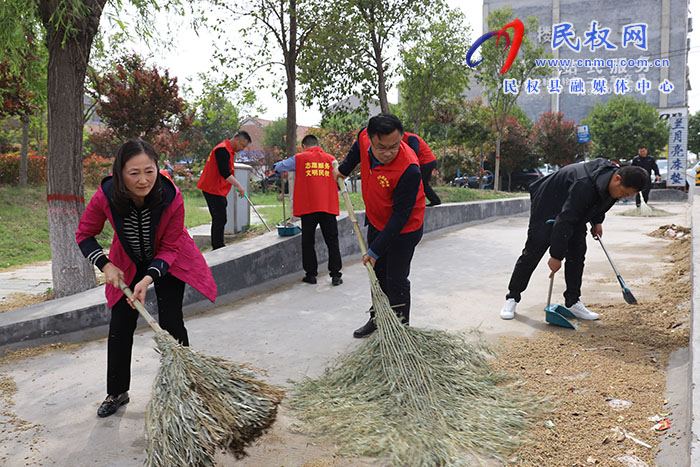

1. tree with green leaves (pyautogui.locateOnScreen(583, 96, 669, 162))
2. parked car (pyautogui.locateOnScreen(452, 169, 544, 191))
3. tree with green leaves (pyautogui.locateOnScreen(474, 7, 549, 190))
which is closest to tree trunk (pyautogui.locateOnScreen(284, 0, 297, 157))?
tree with green leaves (pyautogui.locateOnScreen(474, 7, 549, 190))

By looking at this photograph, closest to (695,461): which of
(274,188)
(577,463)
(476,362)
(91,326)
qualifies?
(577,463)

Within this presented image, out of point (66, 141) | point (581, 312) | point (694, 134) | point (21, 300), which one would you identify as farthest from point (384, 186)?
point (694, 134)

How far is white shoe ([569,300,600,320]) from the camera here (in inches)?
175

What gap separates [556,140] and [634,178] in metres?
24.7

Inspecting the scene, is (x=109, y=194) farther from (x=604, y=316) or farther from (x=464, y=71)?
(x=464, y=71)

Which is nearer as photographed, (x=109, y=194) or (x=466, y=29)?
(x=109, y=194)

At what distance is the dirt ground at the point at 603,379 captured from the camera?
242cm

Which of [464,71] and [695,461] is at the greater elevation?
[464,71]

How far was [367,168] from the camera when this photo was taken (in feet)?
12.2

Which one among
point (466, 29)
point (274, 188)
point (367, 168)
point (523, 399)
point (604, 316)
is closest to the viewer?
point (523, 399)

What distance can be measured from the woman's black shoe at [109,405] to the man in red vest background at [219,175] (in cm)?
354

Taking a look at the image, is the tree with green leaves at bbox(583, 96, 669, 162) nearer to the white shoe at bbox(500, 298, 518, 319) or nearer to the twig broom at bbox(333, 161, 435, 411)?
the white shoe at bbox(500, 298, 518, 319)

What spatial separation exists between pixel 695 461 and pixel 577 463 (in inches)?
21.8

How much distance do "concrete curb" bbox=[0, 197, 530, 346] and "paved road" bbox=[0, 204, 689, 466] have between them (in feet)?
0.73
